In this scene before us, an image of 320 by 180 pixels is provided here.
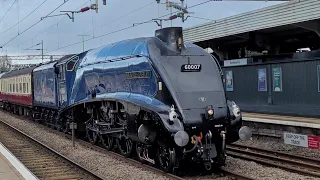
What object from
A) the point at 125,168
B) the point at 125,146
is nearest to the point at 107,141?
the point at 125,146

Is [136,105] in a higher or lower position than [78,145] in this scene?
higher

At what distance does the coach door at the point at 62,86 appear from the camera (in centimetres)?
1652

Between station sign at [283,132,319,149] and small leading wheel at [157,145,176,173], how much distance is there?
3.84 metres

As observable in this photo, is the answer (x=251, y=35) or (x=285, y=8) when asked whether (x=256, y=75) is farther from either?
(x=285, y=8)

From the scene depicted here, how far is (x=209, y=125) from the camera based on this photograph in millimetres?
8836

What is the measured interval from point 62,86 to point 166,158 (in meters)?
8.91

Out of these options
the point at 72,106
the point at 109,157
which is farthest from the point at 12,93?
the point at 109,157

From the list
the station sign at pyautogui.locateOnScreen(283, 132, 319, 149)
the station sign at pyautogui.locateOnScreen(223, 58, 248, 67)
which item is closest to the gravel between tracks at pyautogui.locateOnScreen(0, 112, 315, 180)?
the station sign at pyautogui.locateOnScreen(283, 132, 319, 149)

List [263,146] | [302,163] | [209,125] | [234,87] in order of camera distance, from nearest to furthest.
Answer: [209,125] → [302,163] → [263,146] → [234,87]

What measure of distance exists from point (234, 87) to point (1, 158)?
13.2 m

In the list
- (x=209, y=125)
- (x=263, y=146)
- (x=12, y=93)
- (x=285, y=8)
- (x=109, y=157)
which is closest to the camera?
(x=209, y=125)

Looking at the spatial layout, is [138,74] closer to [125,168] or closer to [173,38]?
[173,38]

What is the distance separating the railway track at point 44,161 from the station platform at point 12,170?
1.59ft

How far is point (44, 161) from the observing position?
11.6m
